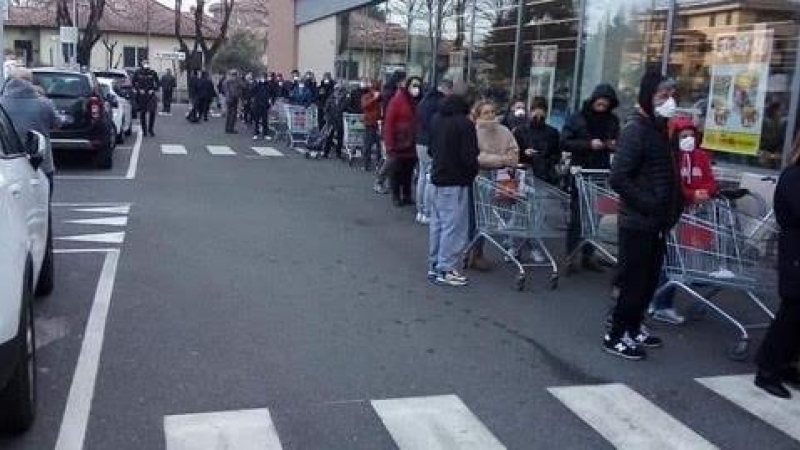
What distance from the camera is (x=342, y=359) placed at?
584cm

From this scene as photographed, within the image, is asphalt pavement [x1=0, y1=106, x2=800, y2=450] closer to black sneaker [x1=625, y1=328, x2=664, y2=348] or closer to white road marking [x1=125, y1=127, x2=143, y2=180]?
black sneaker [x1=625, y1=328, x2=664, y2=348]

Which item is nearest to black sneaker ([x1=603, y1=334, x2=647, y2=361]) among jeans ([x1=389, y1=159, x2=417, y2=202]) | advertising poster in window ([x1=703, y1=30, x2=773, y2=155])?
advertising poster in window ([x1=703, y1=30, x2=773, y2=155])

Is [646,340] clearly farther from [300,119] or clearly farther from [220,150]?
[300,119]

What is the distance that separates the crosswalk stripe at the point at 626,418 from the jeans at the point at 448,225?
2782 millimetres

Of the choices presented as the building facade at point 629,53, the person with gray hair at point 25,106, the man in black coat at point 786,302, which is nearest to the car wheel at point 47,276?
the person with gray hair at point 25,106

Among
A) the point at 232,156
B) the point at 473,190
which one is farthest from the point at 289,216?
the point at 232,156

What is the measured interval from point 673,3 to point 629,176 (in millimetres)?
6793

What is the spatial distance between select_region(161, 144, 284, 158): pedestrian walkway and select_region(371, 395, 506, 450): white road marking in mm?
15259

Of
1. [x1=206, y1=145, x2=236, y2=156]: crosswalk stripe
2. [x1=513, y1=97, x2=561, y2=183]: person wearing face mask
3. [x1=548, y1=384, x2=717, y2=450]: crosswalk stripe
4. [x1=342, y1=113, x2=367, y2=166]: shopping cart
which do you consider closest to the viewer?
[x1=548, y1=384, x2=717, y2=450]: crosswalk stripe

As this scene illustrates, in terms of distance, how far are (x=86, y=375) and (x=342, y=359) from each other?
1537 mm

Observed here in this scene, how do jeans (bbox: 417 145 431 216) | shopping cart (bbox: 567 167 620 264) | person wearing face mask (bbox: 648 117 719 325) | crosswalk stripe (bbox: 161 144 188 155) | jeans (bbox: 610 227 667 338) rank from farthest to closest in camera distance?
crosswalk stripe (bbox: 161 144 188 155)
jeans (bbox: 417 145 431 216)
shopping cart (bbox: 567 167 620 264)
person wearing face mask (bbox: 648 117 719 325)
jeans (bbox: 610 227 667 338)

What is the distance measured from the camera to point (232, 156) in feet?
64.4

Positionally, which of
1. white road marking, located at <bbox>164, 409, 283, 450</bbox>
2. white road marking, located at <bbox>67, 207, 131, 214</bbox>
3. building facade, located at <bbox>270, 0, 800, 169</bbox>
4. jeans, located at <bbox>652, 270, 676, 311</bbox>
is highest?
building facade, located at <bbox>270, 0, 800, 169</bbox>

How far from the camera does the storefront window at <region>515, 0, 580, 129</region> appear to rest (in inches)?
588
